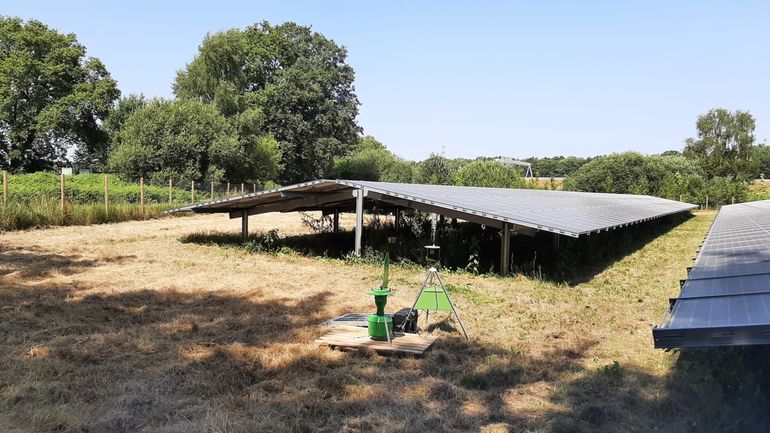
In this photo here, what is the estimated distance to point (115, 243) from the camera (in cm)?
1396

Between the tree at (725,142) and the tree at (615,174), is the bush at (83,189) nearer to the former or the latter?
the tree at (615,174)

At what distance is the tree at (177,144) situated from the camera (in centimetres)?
3222

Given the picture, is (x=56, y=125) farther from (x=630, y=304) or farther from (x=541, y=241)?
(x=630, y=304)

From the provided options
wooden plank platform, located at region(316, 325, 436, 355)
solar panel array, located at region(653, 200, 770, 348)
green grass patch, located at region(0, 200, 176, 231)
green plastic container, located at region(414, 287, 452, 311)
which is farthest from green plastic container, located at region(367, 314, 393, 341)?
green grass patch, located at region(0, 200, 176, 231)

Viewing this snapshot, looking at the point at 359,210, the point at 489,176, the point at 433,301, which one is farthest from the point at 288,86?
the point at 433,301

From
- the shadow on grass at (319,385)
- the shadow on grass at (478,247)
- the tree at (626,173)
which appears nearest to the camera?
the shadow on grass at (319,385)

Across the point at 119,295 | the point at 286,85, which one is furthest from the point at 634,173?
the point at 119,295

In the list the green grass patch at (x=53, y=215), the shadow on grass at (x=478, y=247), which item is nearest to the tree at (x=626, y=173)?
the shadow on grass at (x=478, y=247)

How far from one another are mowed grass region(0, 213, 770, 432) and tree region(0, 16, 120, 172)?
33.5 meters

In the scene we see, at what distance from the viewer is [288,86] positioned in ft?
146

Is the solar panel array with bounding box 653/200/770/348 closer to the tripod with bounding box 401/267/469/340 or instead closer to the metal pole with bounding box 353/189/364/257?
the tripod with bounding box 401/267/469/340

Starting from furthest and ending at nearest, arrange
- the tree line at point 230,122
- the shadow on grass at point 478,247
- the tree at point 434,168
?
the tree at point 434,168 < the tree line at point 230,122 < the shadow on grass at point 478,247

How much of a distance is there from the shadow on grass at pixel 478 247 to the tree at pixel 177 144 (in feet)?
61.4

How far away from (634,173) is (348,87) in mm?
29255
